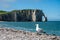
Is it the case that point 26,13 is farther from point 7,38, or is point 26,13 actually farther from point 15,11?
point 7,38

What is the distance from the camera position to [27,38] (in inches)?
476

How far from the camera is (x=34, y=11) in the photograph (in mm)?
145625

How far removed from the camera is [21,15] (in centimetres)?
14950

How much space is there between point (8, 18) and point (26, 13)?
1305 centimetres

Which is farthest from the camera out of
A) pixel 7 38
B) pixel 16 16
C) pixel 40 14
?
pixel 16 16

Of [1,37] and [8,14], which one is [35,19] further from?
[1,37]

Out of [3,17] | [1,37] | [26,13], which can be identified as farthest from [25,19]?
[1,37]

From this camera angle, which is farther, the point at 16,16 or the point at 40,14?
the point at 16,16

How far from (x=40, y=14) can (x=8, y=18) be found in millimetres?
23588

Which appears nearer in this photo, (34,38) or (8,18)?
(34,38)

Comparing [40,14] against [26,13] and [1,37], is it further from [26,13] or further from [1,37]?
[1,37]

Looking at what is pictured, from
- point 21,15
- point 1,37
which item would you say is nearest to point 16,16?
point 21,15

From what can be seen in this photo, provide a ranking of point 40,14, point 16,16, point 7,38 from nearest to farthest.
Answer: point 7,38, point 40,14, point 16,16

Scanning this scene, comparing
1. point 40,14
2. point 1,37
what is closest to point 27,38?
point 1,37
